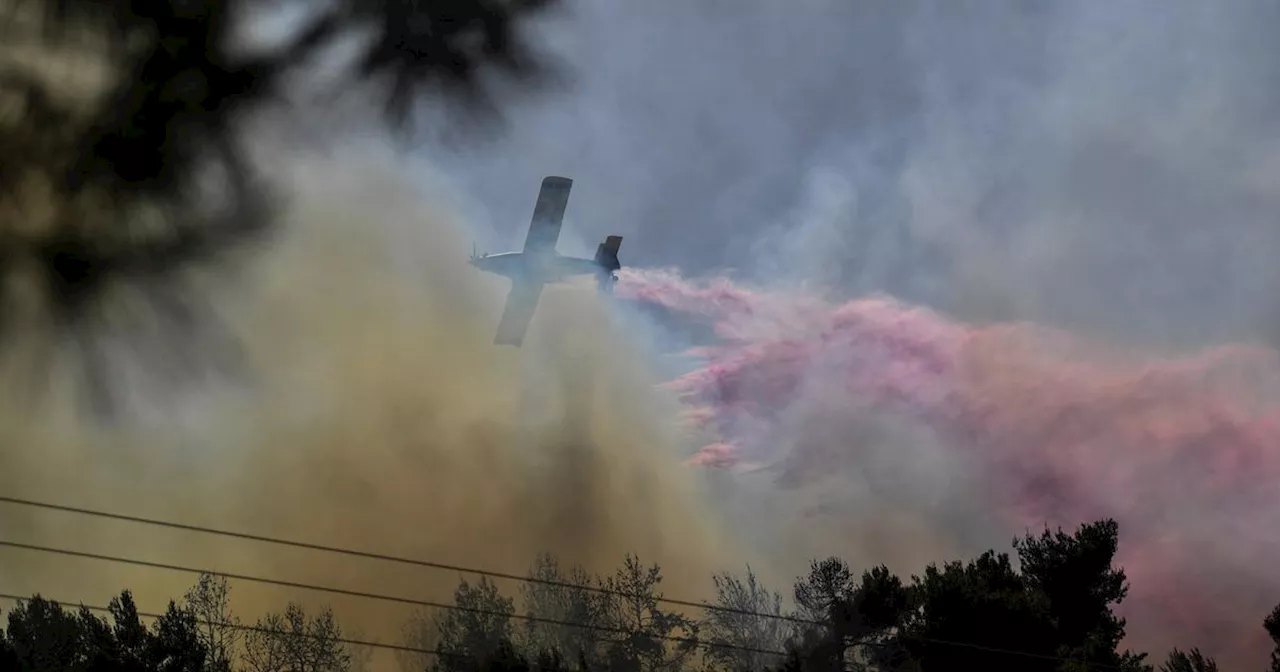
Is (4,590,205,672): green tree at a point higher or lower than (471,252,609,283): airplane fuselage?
lower

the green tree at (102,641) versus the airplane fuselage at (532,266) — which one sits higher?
the airplane fuselage at (532,266)

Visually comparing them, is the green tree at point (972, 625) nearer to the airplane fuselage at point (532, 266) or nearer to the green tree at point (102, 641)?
the airplane fuselage at point (532, 266)

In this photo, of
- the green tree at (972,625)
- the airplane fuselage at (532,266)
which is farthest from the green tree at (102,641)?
the green tree at (972,625)

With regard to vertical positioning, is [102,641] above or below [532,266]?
below

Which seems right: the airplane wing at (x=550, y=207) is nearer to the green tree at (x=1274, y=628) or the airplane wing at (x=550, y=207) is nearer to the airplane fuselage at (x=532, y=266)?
the airplane fuselage at (x=532, y=266)

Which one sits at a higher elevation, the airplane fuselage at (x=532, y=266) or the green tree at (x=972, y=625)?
the airplane fuselage at (x=532, y=266)

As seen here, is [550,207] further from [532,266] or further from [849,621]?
[849,621]

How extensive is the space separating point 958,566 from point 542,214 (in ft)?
82.0

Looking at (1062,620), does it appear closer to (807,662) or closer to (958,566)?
(958,566)

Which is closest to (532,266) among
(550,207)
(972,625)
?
(550,207)

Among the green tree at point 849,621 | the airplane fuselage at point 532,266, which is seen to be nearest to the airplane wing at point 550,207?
the airplane fuselage at point 532,266

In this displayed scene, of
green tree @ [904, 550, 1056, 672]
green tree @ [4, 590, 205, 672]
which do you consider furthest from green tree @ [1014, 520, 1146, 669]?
green tree @ [4, 590, 205, 672]

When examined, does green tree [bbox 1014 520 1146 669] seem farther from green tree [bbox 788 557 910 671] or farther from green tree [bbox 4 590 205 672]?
green tree [bbox 4 590 205 672]

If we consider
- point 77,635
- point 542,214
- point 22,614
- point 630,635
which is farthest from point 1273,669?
point 22,614
